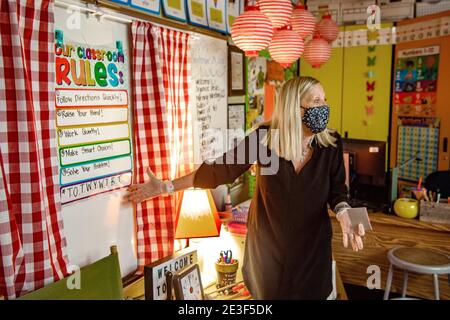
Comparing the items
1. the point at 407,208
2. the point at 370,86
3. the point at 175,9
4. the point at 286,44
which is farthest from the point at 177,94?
the point at 370,86

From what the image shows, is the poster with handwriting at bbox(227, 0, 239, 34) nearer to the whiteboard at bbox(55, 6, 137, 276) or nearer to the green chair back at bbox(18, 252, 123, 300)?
the whiteboard at bbox(55, 6, 137, 276)

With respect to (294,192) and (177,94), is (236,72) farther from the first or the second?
(294,192)

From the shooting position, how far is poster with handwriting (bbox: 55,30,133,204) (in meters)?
1.61

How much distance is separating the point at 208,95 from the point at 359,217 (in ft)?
4.66

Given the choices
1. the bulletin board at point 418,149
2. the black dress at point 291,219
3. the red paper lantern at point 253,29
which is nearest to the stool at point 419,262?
the black dress at point 291,219

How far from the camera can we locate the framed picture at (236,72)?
116 inches

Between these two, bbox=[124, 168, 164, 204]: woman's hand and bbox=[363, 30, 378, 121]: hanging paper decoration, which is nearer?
bbox=[124, 168, 164, 204]: woman's hand

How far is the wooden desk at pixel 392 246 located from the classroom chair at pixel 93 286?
70.1 inches

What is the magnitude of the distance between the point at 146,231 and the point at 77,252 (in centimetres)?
40

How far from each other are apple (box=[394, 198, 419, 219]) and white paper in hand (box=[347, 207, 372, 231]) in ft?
4.50

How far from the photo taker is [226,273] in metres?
2.05

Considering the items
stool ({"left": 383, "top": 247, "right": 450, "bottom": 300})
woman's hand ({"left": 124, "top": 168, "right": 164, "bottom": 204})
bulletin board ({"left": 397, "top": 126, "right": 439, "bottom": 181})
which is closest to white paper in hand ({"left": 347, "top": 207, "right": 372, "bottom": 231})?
woman's hand ({"left": 124, "top": 168, "right": 164, "bottom": 204})
